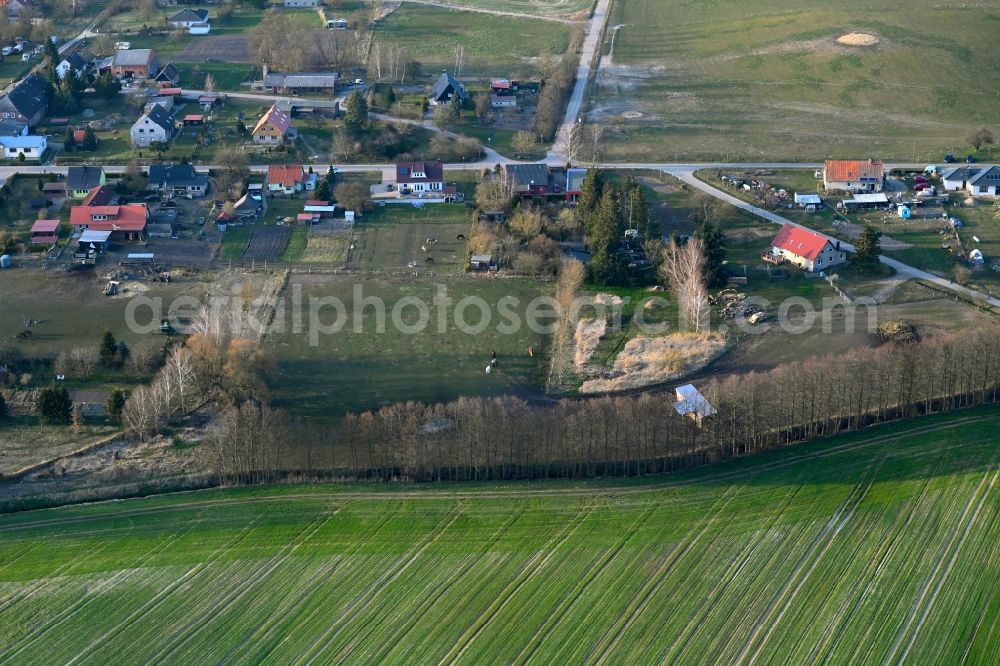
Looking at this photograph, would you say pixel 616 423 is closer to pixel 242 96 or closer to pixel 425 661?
pixel 425 661

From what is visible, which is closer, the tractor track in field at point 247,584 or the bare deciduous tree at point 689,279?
the tractor track in field at point 247,584

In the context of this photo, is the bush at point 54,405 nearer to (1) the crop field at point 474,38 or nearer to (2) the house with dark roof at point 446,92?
(2) the house with dark roof at point 446,92

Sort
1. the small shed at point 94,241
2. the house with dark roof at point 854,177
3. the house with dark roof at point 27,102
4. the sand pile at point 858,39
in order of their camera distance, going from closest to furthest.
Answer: the small shed at point 94,241
the house with dark roof at point 854,177
the house with dark roof at point 27,102
the sand pile at point 858,39

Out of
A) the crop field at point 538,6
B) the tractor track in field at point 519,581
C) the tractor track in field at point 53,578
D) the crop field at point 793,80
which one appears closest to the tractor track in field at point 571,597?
the tractor track in field at point 519,581

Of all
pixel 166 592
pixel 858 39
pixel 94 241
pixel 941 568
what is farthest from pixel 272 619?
pixel 858 39

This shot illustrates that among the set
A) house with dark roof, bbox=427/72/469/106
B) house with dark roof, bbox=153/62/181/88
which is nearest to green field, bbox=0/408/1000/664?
house with dark roof, bbox=427/72/469/106
